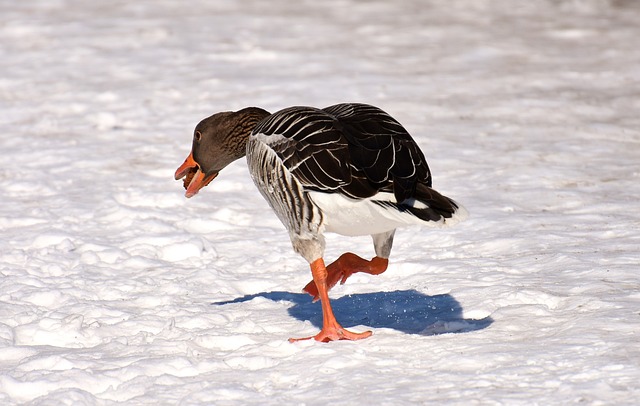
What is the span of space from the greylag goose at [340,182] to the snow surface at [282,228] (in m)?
0.45

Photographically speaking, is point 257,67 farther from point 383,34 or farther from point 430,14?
point 430,14

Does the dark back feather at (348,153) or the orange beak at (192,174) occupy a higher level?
the dark back feather at (348,153)

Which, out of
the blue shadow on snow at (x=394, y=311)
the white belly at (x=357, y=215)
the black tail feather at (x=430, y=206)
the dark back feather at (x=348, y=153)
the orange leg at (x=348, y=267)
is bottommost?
the blue shadow on snow at (x=394, y=311)

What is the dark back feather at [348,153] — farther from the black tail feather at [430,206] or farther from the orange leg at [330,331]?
the orange leg at [330,331]

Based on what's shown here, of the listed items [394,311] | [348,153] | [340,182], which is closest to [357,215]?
[340,182]

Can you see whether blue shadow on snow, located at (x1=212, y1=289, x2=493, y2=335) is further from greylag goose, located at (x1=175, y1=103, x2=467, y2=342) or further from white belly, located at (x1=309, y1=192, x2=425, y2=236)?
white belly, located at (x1=309, y1=192, x2=425, y2=236)

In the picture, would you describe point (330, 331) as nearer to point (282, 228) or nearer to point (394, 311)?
point (394, 311)

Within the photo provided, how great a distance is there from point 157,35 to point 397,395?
1010 cm

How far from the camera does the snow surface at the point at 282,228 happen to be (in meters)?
4.64

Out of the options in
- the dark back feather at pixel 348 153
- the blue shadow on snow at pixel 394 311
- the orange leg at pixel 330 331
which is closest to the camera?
the dark back feather at pixel 348 153

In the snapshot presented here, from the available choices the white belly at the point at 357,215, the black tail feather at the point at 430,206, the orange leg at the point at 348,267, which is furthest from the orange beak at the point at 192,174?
the black tail feather at the point at 430,206

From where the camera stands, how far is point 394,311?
5691mm

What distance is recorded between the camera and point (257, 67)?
12.2 m

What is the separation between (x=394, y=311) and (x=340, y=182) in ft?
3.83
